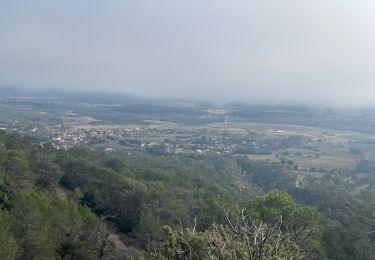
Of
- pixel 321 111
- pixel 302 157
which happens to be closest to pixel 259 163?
pixel 302 157

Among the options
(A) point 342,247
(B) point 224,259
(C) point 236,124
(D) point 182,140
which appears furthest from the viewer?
(C) point 236,124

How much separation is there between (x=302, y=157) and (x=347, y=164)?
10.8 m

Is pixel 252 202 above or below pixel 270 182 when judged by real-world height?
above

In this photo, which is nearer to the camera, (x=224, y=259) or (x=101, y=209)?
(x=224, y=259)

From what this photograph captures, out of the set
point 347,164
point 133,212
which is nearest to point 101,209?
point 133,212

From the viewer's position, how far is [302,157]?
102812mm

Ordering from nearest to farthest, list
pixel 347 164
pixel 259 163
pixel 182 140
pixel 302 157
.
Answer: pixel 259 163 < pixel 347 164 < pixel 302 157 < pixel 182 140

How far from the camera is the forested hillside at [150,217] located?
10867 mm

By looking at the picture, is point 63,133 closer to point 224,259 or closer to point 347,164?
point 347,164

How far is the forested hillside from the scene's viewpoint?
1087 cm

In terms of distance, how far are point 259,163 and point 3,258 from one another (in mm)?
70326

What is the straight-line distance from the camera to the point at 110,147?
96562mm

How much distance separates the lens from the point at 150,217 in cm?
3020

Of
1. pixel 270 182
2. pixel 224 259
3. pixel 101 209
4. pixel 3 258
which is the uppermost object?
pixel 224 259
